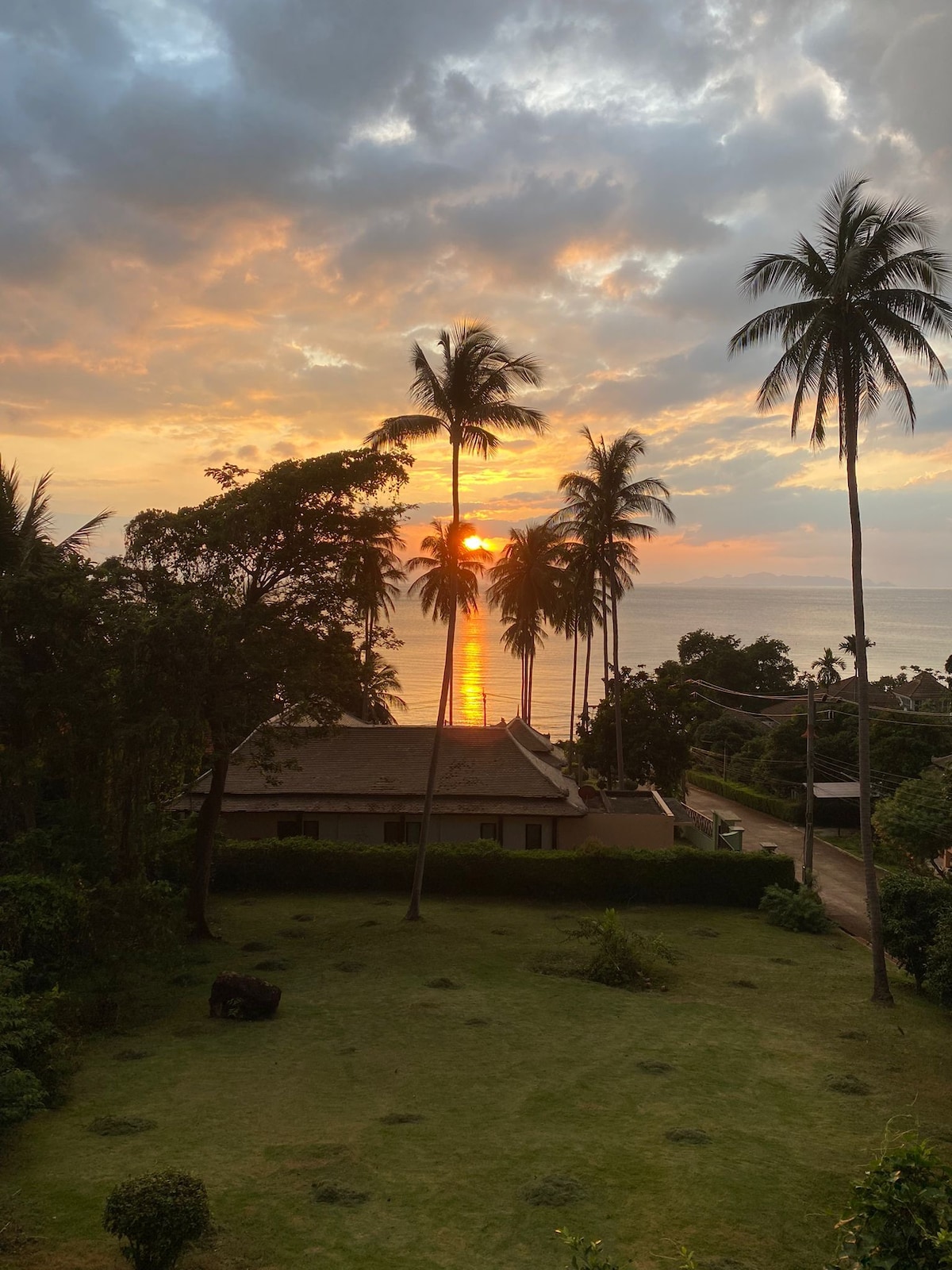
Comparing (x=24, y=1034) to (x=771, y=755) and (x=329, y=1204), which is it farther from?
(x=771, y=755)

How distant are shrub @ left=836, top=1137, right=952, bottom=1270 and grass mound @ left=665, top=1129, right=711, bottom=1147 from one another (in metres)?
7.61

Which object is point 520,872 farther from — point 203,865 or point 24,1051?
point 24,1051

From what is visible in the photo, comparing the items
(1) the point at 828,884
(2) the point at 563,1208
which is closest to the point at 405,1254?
(2) the point at 563,1208

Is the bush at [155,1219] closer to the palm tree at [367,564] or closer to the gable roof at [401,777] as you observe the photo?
the palm tree at [367,564]

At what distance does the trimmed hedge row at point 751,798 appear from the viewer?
55.0 meters

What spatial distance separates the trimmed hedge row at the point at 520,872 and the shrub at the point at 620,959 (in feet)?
26.2

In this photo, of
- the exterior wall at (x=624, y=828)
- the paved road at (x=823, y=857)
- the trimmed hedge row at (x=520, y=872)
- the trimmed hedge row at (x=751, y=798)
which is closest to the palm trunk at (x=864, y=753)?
the paved road at (x=823, y=857)

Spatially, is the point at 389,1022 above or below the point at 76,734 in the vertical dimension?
below

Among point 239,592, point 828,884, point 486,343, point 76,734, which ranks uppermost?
point 486,343

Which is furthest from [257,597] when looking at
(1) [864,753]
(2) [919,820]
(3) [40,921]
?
(2) [919,820]

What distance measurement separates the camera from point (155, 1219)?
895 cm

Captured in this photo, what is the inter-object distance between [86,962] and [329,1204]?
36.1 ft

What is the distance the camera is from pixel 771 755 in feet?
200

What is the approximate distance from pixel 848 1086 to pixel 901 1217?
37.6 ft
